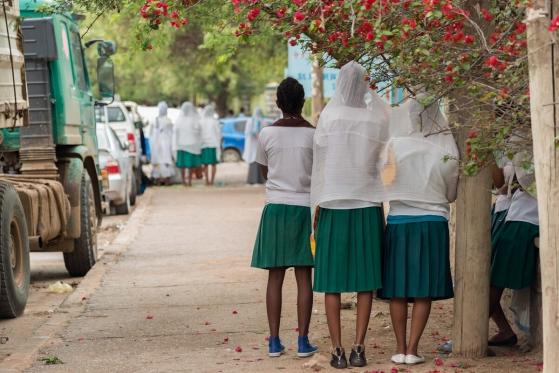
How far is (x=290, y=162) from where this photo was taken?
7.83 m

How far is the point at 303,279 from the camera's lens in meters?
7.92

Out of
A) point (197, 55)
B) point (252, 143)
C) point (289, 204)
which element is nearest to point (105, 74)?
point (289, 204)

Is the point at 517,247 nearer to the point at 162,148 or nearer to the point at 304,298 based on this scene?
the point at 304,298

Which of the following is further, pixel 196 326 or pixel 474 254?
pixel 196 326

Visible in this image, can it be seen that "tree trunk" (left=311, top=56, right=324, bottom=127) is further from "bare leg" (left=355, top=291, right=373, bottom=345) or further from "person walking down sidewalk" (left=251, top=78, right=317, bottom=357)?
"bare leg" (left=355, top=291, right=373, bottom=345)

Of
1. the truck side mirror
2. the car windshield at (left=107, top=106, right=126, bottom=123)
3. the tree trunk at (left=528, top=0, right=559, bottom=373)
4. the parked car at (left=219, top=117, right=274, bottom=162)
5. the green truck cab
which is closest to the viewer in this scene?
the tree trunk at (left=528, top=0, right=559, bottom=373)

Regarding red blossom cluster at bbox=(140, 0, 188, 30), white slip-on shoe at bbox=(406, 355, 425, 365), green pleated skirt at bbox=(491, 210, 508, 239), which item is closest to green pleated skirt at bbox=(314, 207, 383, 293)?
white slip-on shoe at bbox=(406, 355, 425, 365)

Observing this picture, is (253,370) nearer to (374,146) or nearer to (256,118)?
(374,146)

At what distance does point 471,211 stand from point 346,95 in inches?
39.8

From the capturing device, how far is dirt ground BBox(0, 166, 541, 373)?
25.2 feet

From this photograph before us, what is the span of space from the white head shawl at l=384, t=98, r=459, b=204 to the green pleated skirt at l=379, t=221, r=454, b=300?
0.19 m

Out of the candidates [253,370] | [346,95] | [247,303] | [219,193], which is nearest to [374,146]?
[346,95]

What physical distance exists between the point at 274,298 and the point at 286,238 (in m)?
0.43

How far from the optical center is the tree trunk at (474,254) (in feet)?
24.2
